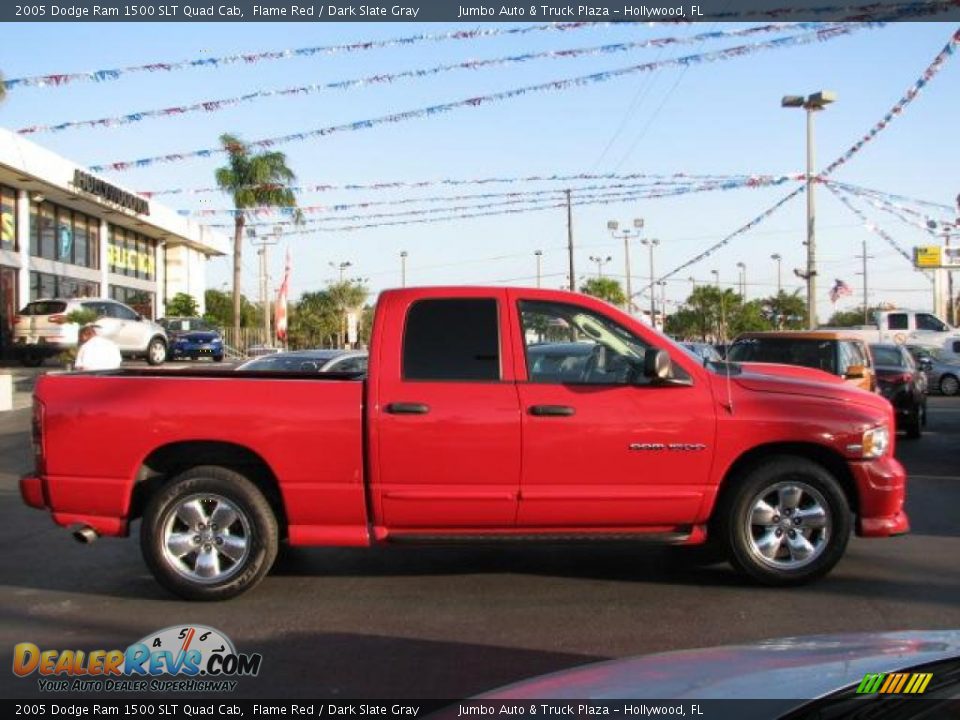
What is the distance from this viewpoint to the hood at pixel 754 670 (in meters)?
2.42

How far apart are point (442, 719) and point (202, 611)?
138 inches

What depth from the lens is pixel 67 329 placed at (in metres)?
23.5

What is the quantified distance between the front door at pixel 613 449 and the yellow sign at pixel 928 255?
49.8 meters

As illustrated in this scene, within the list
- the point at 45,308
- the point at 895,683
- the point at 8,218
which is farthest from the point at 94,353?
the point at 8,218

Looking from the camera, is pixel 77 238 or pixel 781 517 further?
pixel 77 238

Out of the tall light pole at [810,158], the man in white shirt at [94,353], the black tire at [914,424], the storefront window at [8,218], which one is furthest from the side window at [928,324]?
the storefront window at [8,218]

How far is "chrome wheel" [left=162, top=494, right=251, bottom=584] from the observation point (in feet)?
19.2

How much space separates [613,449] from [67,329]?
21.1 meters

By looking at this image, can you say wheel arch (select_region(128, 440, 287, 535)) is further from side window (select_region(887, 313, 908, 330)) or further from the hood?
side window (select_region(887, 313, 908, 330))

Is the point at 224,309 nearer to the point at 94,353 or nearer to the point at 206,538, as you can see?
the point at 94,353

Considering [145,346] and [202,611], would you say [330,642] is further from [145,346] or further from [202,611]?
[145,346]

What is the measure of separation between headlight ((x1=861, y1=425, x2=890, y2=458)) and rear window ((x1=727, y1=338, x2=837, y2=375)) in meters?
6.27

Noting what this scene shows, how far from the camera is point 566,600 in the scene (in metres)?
5.80

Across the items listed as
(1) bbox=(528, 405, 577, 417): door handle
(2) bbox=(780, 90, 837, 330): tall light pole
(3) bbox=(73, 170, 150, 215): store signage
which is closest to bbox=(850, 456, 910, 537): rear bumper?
(1) bbox=(528, 405, 577, 417): door handle
